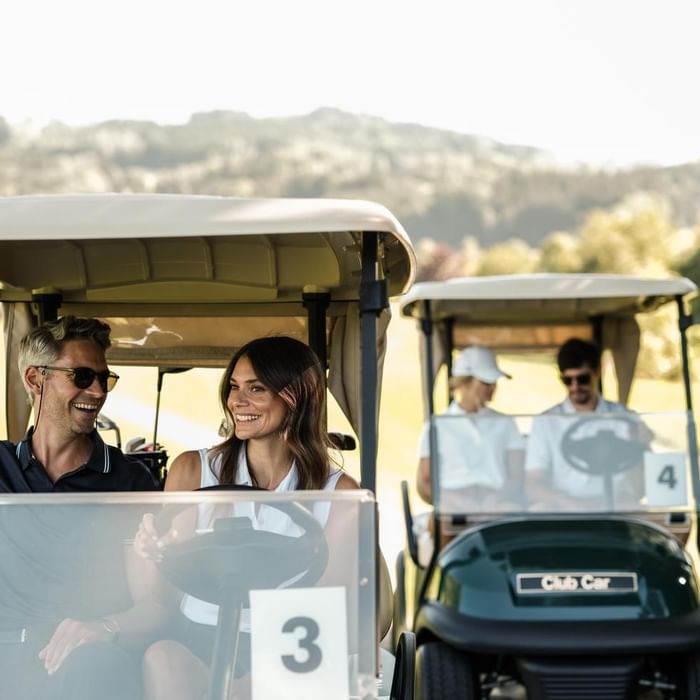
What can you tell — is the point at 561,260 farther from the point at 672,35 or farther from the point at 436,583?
the point at 436,583

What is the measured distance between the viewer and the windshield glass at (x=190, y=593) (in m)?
2.11

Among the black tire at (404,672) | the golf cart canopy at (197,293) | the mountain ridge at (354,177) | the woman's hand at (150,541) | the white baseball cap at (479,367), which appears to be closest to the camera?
the woman's hand at (150,541)

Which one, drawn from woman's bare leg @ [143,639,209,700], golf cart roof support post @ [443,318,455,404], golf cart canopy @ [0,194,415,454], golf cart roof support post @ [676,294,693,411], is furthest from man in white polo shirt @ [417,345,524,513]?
woman's bare leg @ [143,639,209,700]

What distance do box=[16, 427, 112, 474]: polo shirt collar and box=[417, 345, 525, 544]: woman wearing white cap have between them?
1.72m

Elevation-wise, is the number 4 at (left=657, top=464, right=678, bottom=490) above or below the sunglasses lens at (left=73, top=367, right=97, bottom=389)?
below

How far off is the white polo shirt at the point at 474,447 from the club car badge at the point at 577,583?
1.68 feet

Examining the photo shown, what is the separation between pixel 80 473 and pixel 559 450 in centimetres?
202

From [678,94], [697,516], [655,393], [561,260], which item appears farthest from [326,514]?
[678,94]

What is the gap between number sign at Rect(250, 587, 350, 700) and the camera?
2082 mm

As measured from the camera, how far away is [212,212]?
228 centimetres

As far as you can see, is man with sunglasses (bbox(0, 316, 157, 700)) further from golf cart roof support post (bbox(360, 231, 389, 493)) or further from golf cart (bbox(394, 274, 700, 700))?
golf cart (bbox(394, 274, 700, 700))

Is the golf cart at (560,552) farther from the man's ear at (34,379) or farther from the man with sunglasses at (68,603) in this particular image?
the man with sunglasses at (68,603)

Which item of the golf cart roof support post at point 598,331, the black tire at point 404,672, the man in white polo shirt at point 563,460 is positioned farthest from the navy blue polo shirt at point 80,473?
the golf cart roof support post at point 598,331

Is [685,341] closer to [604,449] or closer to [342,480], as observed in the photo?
[604,449]
